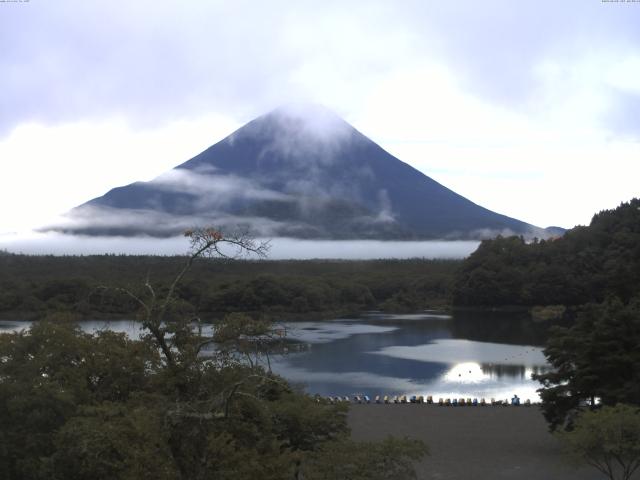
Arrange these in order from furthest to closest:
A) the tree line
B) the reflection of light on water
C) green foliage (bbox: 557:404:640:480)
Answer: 1. the reflection of light on water
2. the tree line
3. green foliage (bbox: 557:404:640:480)

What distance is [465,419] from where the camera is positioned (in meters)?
13.4

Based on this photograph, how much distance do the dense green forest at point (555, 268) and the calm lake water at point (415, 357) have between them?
6125 mm

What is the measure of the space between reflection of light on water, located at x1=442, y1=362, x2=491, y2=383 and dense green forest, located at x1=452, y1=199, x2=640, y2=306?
19.8m

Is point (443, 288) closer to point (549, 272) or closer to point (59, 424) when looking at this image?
point (549, 272)

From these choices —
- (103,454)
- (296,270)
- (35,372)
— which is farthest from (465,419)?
(296,270)

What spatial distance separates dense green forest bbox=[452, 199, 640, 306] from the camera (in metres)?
42.5

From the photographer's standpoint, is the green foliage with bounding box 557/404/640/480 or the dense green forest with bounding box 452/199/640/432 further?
the dense green forest with bounding box 452/199/640/432

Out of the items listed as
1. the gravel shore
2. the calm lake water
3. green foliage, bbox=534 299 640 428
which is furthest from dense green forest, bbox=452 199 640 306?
green foliage, bbox=534 299 640 428

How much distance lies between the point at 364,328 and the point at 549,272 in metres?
15.2

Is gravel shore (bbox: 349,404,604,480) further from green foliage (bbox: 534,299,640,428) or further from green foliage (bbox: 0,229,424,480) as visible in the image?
green foliage (bbox: 0,229,424,480)

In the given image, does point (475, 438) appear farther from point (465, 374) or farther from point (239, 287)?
point (239, 287)

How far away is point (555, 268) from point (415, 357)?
72.6ft

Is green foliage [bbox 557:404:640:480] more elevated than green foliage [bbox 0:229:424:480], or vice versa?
green foliage [bbox 0:229:424:480]

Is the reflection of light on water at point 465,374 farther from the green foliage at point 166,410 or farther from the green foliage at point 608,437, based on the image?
the green foliage at point 608,437
